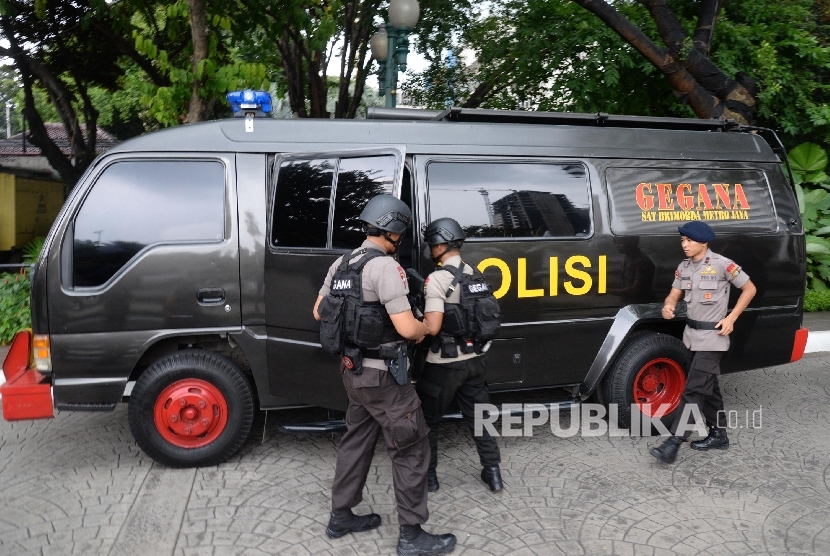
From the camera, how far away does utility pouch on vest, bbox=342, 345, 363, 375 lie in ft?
11.2

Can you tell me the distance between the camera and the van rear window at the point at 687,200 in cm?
502

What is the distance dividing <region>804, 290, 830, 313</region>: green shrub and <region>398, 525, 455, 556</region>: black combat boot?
8336 millimetres

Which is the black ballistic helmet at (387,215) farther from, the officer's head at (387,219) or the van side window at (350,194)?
the van side window at (350,194)

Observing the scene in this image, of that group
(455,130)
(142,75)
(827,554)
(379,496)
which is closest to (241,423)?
(379,496)

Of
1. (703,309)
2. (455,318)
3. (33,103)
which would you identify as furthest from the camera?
(33,103)

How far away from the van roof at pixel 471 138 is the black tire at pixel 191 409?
4.51 ft

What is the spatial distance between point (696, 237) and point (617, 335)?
2.87 feet

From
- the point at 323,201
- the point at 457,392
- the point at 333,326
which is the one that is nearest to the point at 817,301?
the point at 457,392

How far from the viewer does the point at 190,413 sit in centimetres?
437

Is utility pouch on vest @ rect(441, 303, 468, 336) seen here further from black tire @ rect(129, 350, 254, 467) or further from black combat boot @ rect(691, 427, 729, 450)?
black combat boot @ rect(691, 427, 729, 450)

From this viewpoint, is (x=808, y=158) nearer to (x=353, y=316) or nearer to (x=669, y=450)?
(x=669, y=450)

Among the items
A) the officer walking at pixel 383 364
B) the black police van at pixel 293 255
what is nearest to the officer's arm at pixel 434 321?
the officer walking at pixel 383 364

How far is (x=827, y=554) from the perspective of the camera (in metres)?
3.51

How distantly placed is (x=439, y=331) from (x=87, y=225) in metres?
2.24
